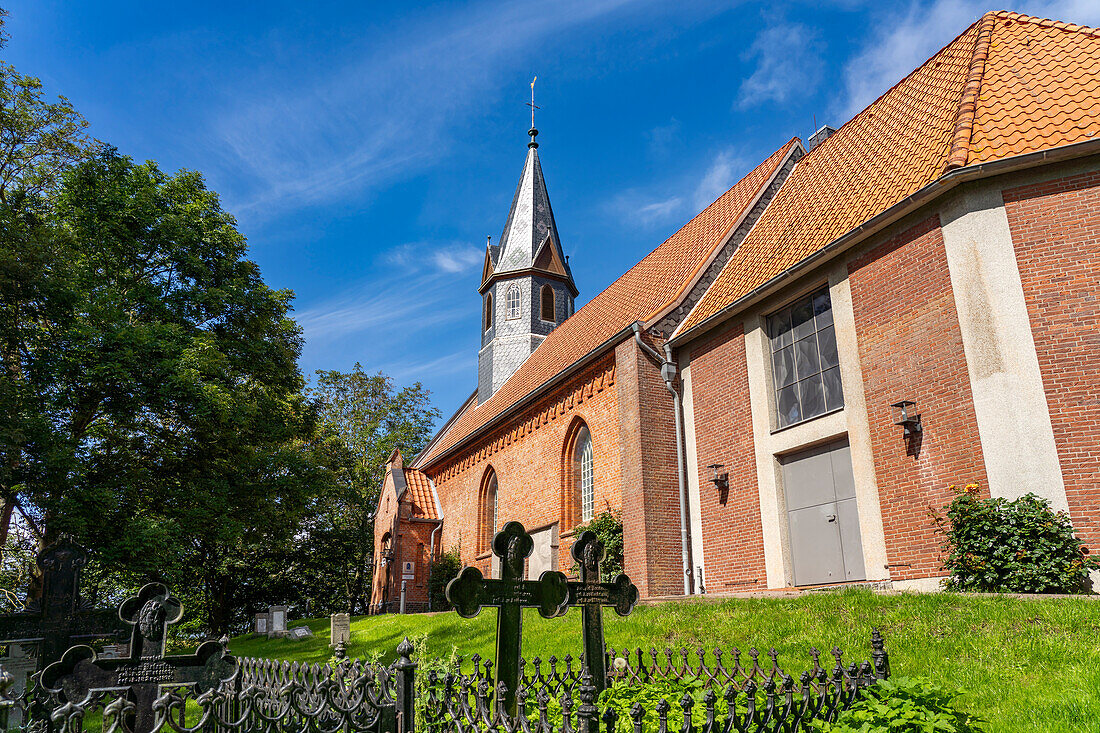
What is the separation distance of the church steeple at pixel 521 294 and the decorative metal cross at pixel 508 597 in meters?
22.0

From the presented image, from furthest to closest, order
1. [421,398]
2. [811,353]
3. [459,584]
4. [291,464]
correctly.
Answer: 1. [421,398]
2. [291,464]
3. [811,353]
4. [459,584]

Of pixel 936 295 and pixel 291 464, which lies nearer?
pixel 936 295

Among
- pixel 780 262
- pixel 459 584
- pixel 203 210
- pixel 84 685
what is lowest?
pixel 84 685

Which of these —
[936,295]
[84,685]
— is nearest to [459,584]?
[84,685]

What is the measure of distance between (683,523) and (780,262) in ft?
17.2

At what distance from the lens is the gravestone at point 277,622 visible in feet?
68.4

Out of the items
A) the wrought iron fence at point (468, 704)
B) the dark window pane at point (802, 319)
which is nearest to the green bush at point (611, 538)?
the dark window pane at point (802, 319)

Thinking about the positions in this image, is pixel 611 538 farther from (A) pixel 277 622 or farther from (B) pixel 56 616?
(A) pixel 277 622

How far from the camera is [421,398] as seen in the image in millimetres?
42875

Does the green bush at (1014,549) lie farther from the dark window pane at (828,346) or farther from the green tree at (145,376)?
the green tree at (145,376)

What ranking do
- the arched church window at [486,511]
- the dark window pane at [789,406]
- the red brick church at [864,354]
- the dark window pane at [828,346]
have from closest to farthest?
the red brick church at [864,354], the dark window pane at [828,346], the dark window pane at [789,406], the arched church window at [486,511]

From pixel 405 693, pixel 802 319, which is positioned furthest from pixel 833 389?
pixel 405 693

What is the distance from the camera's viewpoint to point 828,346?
1234 centimetres

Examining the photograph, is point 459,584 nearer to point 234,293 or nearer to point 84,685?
point 84,685
